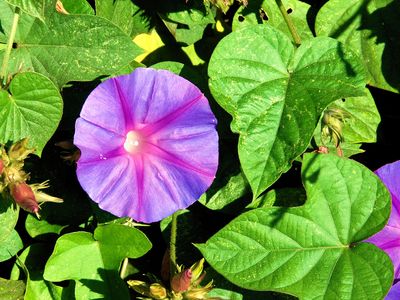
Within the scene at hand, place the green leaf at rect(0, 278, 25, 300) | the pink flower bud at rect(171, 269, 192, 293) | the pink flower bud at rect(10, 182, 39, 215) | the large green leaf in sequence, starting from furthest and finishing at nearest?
1. the green leaf at rect(0, 278, 25, 300)
2. the large green leaf
3. the pink flower bud at rect(171, 269, 192, 293)
4. the pink flower bud at rect(10, 182, 39, 215)

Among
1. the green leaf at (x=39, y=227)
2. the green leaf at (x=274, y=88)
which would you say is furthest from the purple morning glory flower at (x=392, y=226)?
the green leaf at (x=39, y=227)

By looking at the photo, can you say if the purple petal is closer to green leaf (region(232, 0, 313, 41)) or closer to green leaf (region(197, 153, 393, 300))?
green leaf (region(197, 153, 393, 300))

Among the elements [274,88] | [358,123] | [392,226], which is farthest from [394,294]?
[274,88]

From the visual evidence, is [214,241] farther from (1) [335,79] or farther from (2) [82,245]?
(1) [335,79]

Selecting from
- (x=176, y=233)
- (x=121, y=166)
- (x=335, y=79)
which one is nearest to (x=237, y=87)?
(x=335, y=79)

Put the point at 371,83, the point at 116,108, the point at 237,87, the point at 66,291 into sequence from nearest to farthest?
1. the point at 116,108
2. the point at 237,87
3. the point at 66,291
4. the point at 371,83

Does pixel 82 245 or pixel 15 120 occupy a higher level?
pixel 15 120

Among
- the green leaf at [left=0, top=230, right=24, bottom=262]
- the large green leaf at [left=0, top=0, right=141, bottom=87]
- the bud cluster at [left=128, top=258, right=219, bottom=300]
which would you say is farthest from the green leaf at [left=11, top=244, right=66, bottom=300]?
the large green leaf at [left=0, top=0, right=141, bottom=87]
